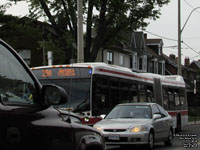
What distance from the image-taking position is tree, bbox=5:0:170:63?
98.4 feet

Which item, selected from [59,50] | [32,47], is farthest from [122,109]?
[32,47]

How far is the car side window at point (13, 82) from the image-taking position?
3.50 metres

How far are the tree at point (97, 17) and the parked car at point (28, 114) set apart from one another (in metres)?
25.6

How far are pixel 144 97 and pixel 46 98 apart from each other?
53.3ft

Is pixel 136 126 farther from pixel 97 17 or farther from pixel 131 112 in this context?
pixel 97 17

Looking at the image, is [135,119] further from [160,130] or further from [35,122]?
[35,122]

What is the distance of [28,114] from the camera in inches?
140

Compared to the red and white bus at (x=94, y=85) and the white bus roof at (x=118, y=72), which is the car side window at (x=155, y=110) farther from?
the white bus roof at (x=118, y=72)

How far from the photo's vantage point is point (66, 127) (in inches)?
163

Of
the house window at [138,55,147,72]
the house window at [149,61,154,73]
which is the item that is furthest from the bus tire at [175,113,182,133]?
the house window at [149,61,154,73]

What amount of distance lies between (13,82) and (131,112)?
10500 millimetres

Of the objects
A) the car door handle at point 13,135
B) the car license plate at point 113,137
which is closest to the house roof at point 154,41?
the car license plate at point 113,137

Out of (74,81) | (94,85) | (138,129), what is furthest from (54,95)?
(74,81)

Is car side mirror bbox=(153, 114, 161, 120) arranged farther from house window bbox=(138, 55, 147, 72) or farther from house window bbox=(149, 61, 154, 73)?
house window bbox=(149, 61, 154, 73)
